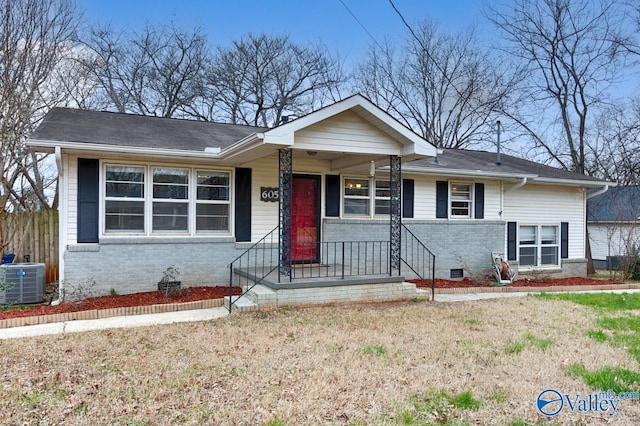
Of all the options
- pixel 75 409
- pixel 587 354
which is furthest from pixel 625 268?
pixel 75 409

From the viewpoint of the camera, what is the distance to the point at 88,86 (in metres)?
16.0

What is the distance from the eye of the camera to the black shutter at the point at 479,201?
11.0 meters

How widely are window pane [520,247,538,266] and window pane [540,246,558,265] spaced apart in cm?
32

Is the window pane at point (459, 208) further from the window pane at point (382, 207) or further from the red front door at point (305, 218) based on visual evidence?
the red front door at point (305, 218)

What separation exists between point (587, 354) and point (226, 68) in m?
20.1

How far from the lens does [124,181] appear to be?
778 centimetres

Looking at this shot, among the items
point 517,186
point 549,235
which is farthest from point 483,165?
point 549,235

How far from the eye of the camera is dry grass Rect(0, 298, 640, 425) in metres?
3.24

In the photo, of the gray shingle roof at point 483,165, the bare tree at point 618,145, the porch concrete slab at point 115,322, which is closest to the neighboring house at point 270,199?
the gray shingle roof at point 483,165

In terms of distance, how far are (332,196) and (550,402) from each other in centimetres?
650

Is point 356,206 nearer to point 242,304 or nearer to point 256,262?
point 256,262

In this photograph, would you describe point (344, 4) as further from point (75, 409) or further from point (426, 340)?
point (75, 409)

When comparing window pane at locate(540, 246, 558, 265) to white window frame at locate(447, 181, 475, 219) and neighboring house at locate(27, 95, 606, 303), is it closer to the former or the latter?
neighboring house at locate(27, 95, 606, 303)

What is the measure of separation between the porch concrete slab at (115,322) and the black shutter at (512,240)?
8.20 metres
